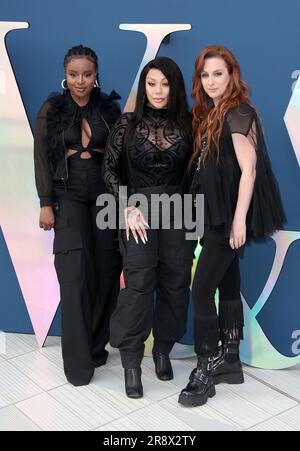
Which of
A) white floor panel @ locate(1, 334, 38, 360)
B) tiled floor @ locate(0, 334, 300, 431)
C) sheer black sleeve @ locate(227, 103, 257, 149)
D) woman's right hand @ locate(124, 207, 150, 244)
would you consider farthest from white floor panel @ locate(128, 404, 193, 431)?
sheer black sleeve @ locate(227, 103, 257, 149)

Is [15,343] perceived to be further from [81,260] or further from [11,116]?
[11,116]

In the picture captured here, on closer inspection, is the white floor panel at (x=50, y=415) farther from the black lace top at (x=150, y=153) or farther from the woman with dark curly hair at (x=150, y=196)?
the black lace top at (x=150, y=153)

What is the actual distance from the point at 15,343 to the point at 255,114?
1577mm

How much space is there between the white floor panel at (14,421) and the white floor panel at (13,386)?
0.05 meters

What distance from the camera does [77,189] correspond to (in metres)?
2.52

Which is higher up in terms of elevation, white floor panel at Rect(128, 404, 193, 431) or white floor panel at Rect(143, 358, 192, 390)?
white floor panel at Rect(143, 358, 192, 390)

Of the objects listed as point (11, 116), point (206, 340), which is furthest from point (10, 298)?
point (206, 340)

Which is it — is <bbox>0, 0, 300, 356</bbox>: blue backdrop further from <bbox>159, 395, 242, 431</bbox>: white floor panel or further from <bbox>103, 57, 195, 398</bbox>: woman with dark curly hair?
<bbox>159, 395, 242, 431</bbox>: white floor panel

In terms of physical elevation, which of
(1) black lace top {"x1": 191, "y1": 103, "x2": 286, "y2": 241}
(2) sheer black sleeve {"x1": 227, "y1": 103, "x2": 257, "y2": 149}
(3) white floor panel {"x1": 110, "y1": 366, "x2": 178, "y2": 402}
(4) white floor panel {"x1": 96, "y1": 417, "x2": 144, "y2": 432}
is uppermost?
(2) sheer black sleeve {"x1": 227, "y1": 103, "x2": 257, "y2": 149}

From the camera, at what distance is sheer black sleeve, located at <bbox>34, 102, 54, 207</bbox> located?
8.14 feet

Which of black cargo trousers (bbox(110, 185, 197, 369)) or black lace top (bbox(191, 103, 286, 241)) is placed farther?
black cargo trousers (bbox(110, 185, 197, 369))

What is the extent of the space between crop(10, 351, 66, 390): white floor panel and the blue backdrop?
2.90 ft

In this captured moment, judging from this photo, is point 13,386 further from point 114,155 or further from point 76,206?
point 114,155

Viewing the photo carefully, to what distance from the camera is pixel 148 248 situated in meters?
2.42
